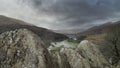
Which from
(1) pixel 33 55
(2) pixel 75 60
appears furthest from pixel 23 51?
(2) pixel 75 60

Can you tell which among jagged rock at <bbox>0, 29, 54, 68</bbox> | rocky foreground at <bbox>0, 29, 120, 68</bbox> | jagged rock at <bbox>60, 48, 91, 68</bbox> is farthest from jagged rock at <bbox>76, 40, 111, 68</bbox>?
jagged rock at <bbox>0, 29, 54, 68</bbox>

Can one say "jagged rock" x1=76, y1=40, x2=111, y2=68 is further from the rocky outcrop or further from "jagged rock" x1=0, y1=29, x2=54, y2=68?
"jagged rock" x1=0, y1=29, x2=54, y2=68

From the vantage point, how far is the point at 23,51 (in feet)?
52.6

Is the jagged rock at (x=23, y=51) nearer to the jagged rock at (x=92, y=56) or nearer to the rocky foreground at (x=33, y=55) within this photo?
the rocky foreground at (x=33, y=55)

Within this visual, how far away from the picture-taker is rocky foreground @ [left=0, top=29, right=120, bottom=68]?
15.5 metres

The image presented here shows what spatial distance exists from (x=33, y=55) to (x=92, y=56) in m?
6.68

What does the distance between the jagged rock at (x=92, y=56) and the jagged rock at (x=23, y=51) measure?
4450mm

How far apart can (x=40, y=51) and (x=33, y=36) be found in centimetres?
165

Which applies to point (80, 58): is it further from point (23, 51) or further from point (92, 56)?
point (23, 51)

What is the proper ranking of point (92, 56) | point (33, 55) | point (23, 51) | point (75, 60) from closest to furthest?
point (33, 55), point (23, 51), point (75, 60), point (92, 56)

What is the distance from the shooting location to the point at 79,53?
Answer: 19625 millimetres

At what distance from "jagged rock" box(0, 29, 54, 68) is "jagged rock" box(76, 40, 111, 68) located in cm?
445

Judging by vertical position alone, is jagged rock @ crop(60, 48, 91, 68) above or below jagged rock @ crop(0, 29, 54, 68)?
below

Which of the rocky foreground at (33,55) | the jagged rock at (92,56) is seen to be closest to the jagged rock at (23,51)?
the rocky foreground at (33,55)
